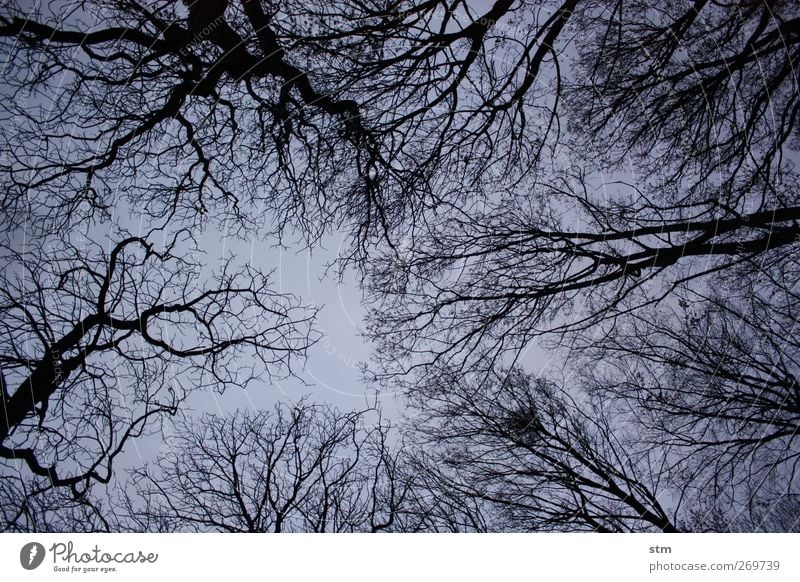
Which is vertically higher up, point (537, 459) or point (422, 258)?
point (422, 258)

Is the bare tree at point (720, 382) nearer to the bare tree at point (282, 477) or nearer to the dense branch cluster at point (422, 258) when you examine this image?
the dense branch cluster at point (422, 258)

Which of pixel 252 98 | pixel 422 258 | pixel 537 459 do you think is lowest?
pixel 537 459

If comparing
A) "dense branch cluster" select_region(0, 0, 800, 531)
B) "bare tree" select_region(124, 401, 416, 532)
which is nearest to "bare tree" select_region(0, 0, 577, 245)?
"dense branch cluster" select_region(0, 0, 800, 531)

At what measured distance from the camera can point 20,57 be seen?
170cm

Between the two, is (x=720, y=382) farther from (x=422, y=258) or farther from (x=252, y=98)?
(x=252, y=98)

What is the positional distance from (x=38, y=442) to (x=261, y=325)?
1.22m

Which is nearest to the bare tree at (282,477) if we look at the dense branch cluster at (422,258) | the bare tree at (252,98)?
the dense branch cluster at (422,258)
